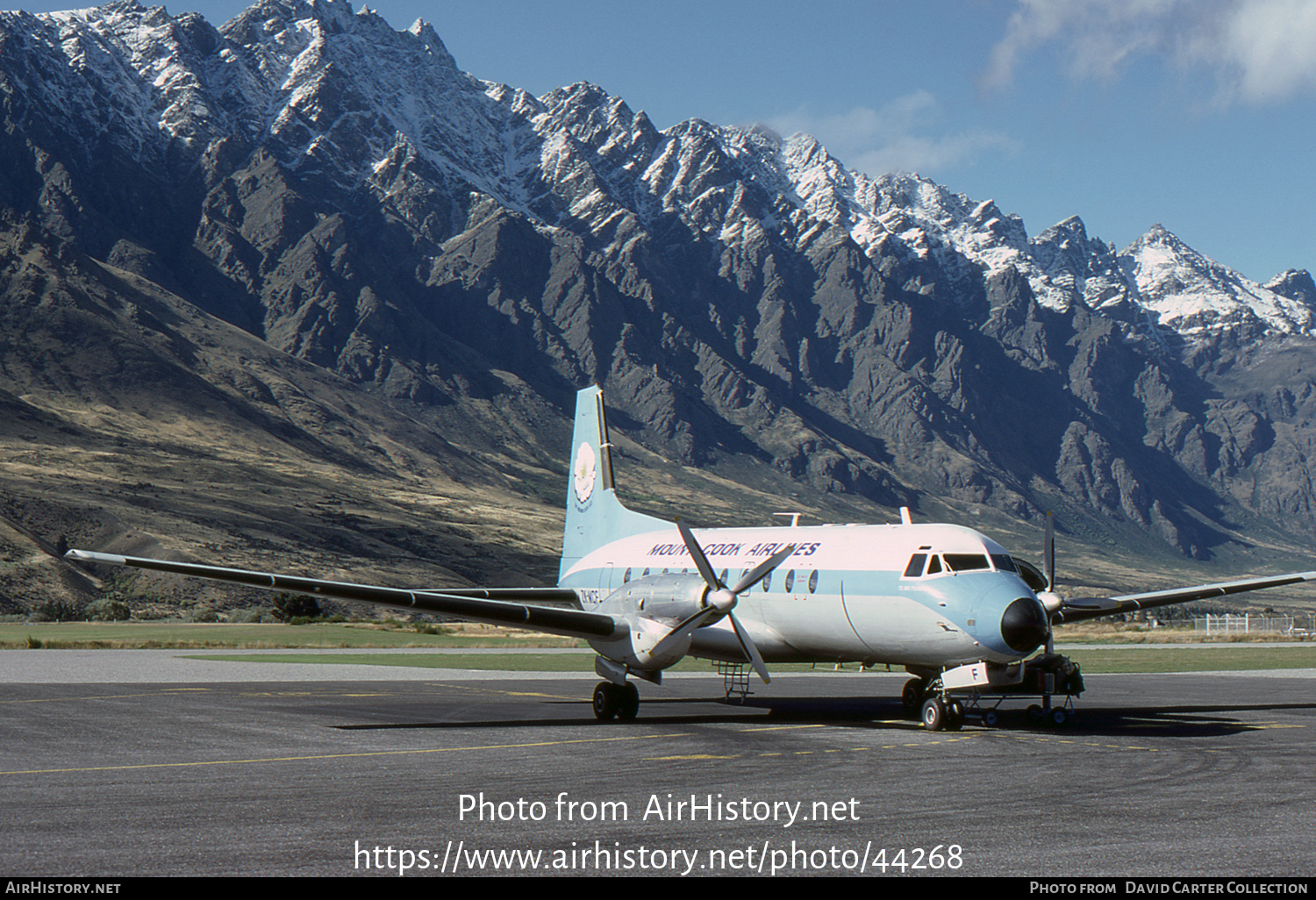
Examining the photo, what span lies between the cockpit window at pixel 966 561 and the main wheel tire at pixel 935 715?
8.47 ft

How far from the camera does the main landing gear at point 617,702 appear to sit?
88.3 feet

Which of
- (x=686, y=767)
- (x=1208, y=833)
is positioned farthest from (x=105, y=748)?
(x=1208, y=833)

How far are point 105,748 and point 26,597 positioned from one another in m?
104

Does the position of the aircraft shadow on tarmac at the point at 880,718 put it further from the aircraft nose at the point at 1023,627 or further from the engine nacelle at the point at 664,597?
the aircraft nose at the point at 1023,627

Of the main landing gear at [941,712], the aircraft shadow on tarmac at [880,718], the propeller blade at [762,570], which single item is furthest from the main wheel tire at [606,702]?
the main landing gear at [941,712]

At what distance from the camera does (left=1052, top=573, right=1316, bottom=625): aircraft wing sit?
2922 cm

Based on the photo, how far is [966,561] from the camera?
24.5 meters

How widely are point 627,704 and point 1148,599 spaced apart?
525 inches

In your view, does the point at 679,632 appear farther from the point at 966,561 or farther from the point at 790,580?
the point at 966,561

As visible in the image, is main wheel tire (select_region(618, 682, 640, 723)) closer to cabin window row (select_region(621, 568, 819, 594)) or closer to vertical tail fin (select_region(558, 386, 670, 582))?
cabin window row (select_region(621, 568, 819, 594))

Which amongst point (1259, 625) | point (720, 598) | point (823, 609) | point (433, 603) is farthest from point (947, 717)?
point (1259, 625)

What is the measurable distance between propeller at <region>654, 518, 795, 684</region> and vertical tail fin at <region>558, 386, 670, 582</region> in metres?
8.65

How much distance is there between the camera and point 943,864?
11750 millimetres
